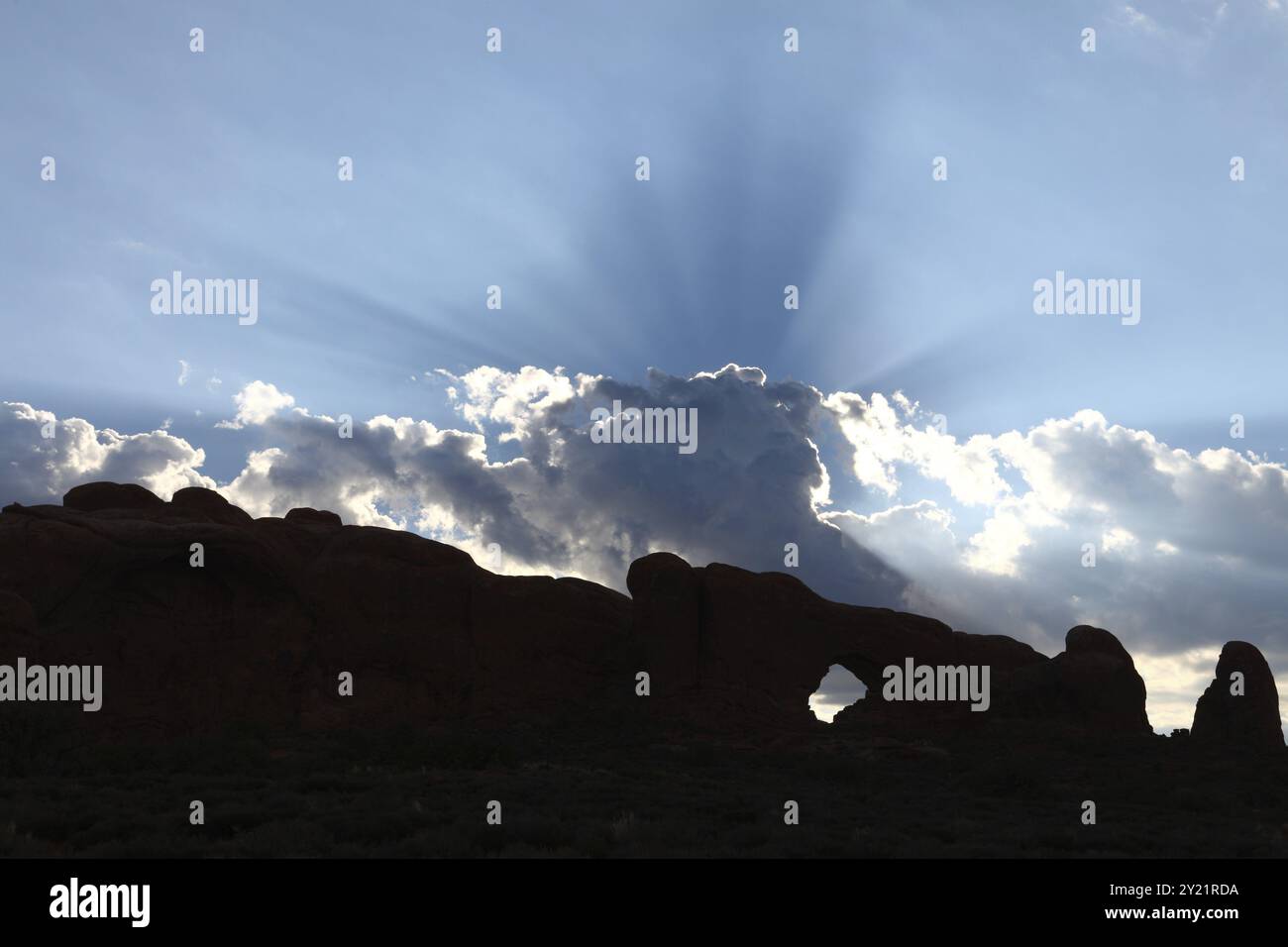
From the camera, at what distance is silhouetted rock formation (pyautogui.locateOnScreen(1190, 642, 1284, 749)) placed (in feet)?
148

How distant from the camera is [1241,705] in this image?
45719 millimetres

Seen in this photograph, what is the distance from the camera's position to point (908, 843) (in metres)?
15.0

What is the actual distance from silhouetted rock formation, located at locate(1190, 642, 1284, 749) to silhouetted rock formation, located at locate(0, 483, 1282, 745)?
111 mm

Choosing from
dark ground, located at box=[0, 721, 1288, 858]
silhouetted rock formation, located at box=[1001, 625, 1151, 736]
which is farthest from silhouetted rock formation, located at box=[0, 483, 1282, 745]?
dark ground, located at box=[0, 721, 1288, 858]

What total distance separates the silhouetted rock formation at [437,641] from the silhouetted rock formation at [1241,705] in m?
0.11

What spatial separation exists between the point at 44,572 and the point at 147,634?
4.27 metres

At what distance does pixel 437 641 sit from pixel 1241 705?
124 feet

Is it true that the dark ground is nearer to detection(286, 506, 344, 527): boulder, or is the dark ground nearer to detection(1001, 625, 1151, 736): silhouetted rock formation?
detection(1001, 625, 1151, 736): silhouetted rock formation

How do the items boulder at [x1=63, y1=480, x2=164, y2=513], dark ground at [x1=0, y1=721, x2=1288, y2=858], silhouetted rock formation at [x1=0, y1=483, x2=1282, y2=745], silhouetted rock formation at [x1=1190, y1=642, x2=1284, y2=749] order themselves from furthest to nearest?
silhouetted rock formation at [x1=1190, y1=642, x2=1284, y2=749] → boulder at [x1=63, y1=480, x2=164, y2=513] → silhouetted rock formation at [x1=0, y1=483, x2=1282, y2=745] → dark ground at [x1=0, y1=721, x2=1288, y2=858]

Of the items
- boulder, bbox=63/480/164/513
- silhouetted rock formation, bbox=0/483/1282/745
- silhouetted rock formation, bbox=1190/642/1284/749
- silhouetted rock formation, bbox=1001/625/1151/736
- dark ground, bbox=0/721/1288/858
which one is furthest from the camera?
silhouetted rock formation, bbox=1190/642/1284/749

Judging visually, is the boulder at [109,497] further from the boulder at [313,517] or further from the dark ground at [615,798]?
the dark ground at [615,798]

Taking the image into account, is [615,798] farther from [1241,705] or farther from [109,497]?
[1241,705]

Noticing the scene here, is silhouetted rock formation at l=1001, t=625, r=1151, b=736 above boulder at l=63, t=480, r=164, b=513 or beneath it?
beneath
